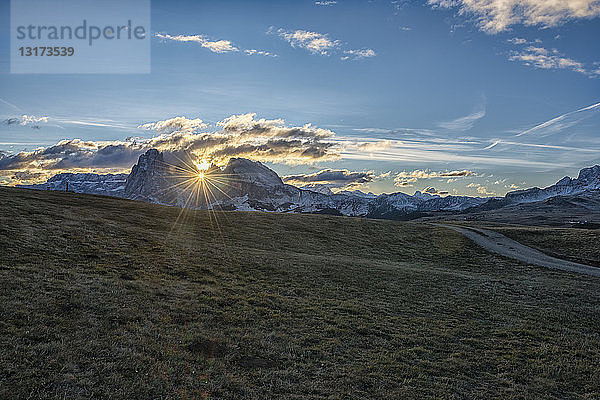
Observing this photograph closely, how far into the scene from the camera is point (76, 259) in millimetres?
26656

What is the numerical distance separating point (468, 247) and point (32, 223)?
6294 centimetres

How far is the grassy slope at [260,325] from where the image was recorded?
43.8ft

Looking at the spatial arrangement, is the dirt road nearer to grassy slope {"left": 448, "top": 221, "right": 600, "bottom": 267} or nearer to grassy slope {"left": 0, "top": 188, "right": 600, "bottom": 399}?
grassy slope {"left": 448, "top": 221, "right": 600, "bottom": 267}

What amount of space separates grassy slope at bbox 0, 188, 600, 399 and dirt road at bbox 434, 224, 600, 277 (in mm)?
10302

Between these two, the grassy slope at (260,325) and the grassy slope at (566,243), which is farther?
the grassy slope at (566,243)

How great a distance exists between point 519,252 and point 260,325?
5556cm

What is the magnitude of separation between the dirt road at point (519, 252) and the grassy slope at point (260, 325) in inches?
406

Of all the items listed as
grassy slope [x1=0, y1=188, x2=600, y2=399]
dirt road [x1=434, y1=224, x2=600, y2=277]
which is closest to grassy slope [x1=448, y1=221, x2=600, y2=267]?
dirt road [x1=434, y1=224, x2=600, y2=277]

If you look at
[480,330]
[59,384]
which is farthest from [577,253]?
[59,384]

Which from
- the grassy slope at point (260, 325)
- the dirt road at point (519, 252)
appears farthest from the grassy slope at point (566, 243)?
the grassy slope at point (260, 325)

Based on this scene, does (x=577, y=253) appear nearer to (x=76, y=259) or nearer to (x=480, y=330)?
(x=480, y=330)

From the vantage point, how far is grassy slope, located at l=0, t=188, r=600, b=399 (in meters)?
13.3

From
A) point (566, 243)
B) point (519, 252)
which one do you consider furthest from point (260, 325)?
point (566, 243)

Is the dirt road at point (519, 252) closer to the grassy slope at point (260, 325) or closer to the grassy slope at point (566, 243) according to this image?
the grassy slope at point (566, 243)
